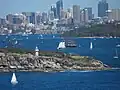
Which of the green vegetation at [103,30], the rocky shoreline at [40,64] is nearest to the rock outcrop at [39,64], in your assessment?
the rocky shoreline at [40,64]

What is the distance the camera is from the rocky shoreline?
57031 mm

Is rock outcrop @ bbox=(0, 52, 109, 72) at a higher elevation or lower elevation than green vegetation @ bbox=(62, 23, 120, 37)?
lower

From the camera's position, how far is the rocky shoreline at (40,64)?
57031 mm

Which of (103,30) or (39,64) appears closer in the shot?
(39,64)

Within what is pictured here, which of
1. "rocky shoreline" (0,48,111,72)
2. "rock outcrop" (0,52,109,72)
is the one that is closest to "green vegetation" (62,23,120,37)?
"rocky shoreline" (0,48,111,72)

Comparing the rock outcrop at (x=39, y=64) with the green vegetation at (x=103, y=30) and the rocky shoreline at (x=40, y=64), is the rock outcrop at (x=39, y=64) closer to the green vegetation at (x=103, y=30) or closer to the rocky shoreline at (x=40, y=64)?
the rocky shoreline at (x=40, y=64)

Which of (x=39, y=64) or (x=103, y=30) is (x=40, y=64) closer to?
(x=39, y=64)

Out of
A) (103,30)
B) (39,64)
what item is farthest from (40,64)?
(103,30)

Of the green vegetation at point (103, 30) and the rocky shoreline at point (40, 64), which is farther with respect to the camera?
the green vegetation at point (103, 30)

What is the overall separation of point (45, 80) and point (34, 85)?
125 inches

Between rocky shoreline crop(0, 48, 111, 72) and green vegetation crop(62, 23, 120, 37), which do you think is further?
green vegetation crop(62, 23, 120, 37)

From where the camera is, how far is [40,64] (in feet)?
189

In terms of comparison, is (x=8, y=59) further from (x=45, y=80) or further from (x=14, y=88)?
(x=14, y=88)

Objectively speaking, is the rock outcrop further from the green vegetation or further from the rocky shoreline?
the green vegetation
